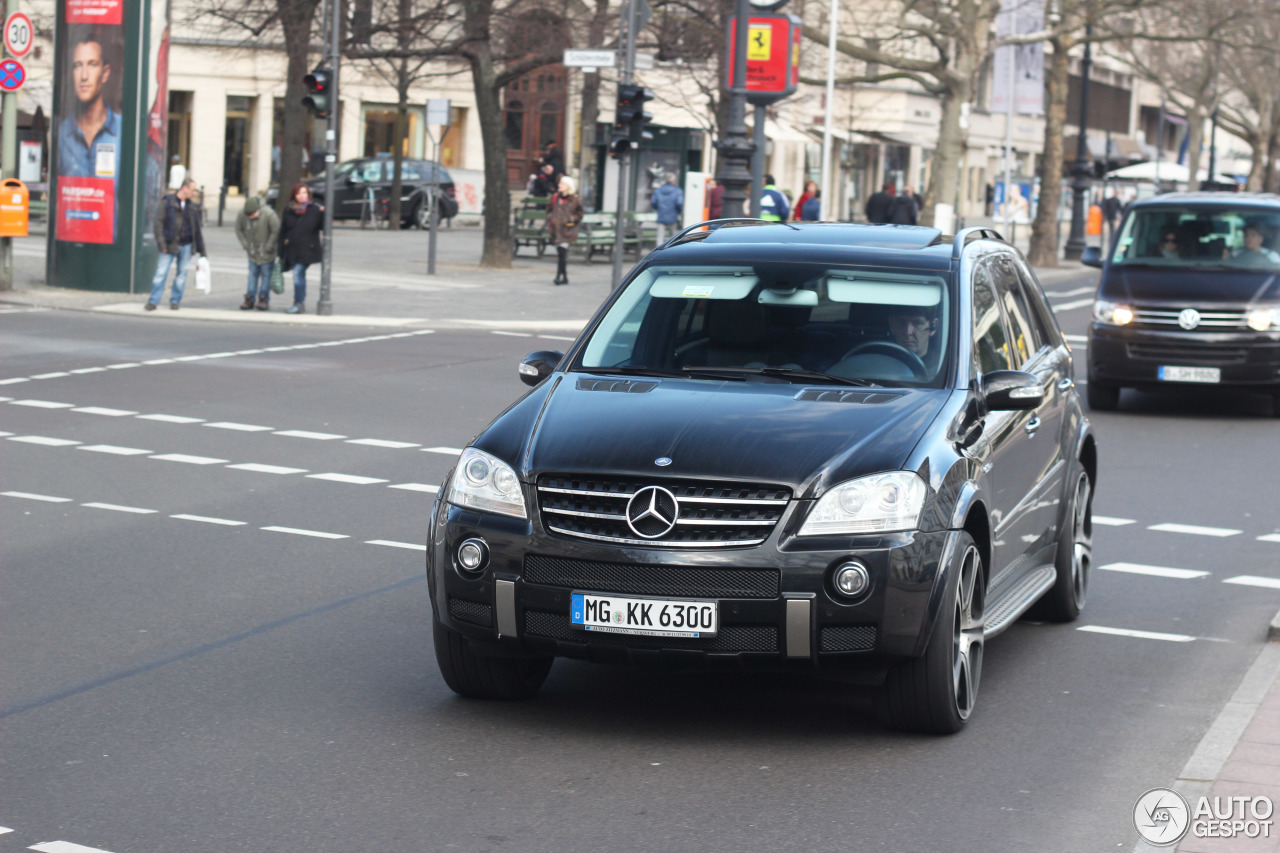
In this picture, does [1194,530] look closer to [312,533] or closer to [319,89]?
[312,533]

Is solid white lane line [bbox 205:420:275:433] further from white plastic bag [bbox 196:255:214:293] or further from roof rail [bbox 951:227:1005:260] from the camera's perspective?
white plastic bag [bbox 196:255:214:293]

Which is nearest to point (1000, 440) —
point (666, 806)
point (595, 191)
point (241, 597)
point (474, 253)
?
point (666, 806)

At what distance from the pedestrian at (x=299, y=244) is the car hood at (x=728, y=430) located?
60.2 ft

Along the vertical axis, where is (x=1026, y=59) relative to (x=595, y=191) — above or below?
above

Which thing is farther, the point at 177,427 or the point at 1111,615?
the point at 177,427

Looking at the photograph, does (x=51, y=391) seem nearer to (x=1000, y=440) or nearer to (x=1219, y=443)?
(x=1219, y=443)

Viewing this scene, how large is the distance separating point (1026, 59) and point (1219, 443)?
29.2 meters

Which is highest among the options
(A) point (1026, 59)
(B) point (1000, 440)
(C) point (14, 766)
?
(A) point (1026, 59)

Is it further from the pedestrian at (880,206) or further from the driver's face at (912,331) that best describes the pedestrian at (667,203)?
the driver's face at (912,331)

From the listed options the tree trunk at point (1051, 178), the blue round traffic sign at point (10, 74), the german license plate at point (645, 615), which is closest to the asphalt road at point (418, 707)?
the german license plate at point (645, 615)

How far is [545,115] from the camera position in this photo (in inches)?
2633

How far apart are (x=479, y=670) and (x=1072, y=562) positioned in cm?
298

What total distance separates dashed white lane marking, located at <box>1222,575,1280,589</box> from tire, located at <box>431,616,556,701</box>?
422 centimetres

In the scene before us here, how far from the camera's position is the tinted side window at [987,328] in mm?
6973
